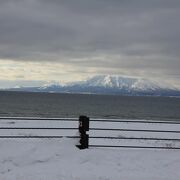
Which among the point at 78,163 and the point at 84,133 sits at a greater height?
the point at 84,133

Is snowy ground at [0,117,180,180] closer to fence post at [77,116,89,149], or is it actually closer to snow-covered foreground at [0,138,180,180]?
snow-covered foreground at [0,138,180,180]

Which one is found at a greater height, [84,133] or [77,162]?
[84,133]

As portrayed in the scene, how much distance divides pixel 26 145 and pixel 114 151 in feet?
9.57

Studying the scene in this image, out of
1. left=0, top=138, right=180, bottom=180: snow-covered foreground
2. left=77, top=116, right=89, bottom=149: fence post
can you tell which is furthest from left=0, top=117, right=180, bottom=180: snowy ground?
left=77, top=116, right=89, bottom=149: fence post

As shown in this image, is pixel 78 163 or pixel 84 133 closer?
pixel 78 163

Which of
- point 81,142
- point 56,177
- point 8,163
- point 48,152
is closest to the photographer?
point 56,177

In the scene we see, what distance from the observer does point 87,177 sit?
38.5ft

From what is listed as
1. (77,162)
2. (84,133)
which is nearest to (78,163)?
(77,162)

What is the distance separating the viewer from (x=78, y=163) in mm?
13031

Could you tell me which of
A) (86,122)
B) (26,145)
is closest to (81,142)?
(86,122)

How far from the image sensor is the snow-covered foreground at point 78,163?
39.1 ft

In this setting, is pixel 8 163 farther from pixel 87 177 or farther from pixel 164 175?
pixel 164 175

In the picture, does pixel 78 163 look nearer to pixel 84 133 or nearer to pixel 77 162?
pixel 77 162

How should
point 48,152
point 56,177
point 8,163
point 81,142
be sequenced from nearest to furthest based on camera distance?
point 56,177
point 8,163
point 48,152
point 81,142
